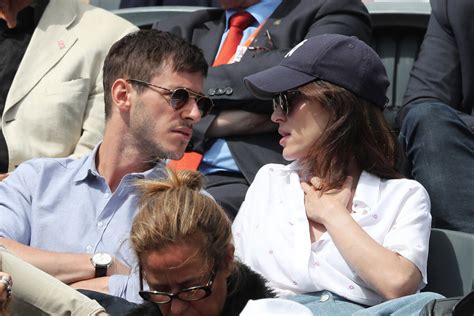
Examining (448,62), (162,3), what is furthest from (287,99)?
(162,3)

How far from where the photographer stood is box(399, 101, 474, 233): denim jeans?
4.20 metres

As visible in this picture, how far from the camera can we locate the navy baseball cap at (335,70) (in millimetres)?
3992

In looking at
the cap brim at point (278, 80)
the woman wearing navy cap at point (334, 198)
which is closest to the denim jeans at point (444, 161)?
the woman wearing navy cap at point (334, 198)

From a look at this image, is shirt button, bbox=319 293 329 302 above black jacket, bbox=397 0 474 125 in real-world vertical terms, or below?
below

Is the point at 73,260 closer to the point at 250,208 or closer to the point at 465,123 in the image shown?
the point at 250,208

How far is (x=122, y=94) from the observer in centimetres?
443

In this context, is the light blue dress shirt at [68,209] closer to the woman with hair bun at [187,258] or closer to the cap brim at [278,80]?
the cap brim at [278,80]

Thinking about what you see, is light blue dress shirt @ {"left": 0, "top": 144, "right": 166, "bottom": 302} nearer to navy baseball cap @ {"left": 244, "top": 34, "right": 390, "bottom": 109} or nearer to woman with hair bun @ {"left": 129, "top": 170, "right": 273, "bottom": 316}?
navy baseball cap @ {"left": 244, "top": 34, "right": 390, "bottom": 109}

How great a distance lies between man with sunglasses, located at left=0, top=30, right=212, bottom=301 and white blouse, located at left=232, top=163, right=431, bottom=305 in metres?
0.46

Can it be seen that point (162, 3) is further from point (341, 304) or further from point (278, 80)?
point (341, 304)

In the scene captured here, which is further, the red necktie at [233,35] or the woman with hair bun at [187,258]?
the red necktie at [233,35]

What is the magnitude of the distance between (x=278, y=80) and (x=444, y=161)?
74cm

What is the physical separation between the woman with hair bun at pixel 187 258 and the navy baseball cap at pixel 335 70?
854 mm

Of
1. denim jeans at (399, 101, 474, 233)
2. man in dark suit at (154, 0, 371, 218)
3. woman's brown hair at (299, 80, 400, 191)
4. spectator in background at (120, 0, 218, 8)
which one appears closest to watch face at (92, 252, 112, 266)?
man in dark suit at (154, 0, 371, 218)
